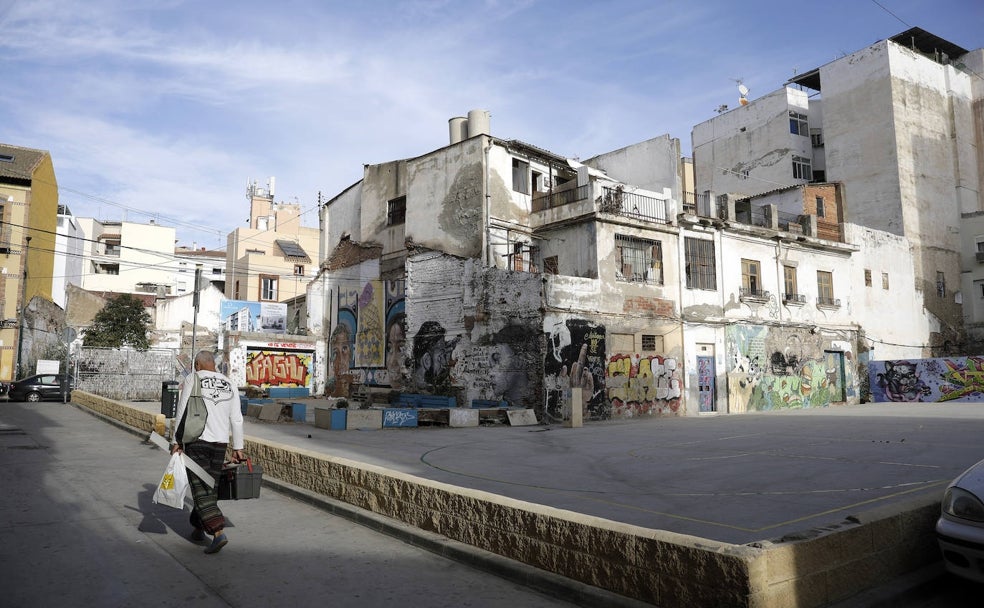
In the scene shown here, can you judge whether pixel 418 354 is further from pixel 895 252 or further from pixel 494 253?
pixel 895 252

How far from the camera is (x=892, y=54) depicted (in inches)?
1452

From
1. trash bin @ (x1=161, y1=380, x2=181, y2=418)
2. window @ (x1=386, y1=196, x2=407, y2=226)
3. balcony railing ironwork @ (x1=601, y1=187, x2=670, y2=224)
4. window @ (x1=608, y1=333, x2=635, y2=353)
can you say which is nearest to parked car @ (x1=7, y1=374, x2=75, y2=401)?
window @ (x1=386, y1=196, x2=407, y2=226)

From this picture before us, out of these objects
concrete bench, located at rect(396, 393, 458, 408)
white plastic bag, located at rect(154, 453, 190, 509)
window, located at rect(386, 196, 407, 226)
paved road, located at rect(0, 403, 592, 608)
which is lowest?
paved road, located at rect(0, 403, 592, 608)

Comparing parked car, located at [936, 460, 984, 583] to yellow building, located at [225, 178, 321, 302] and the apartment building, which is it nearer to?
the apartment building

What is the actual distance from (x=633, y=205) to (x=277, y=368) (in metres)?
21.5

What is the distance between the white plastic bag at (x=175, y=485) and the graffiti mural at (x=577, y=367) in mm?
15890

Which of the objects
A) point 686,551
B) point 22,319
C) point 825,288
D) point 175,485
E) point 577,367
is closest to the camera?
point 686,551

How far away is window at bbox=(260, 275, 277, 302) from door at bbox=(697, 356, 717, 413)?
131 ft

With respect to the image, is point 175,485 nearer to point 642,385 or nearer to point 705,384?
point 642,385

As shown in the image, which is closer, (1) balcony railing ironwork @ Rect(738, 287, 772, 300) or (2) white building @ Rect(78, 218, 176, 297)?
(1) balcony railing ironwork @ Rect(738, 287, 772, 300)

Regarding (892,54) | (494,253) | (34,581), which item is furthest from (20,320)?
(892,54)

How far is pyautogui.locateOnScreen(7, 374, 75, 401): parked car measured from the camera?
28688 millimetres

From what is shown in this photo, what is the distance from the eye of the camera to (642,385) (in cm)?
2289

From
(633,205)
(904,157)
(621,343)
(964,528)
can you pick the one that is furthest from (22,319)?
(904,157)
